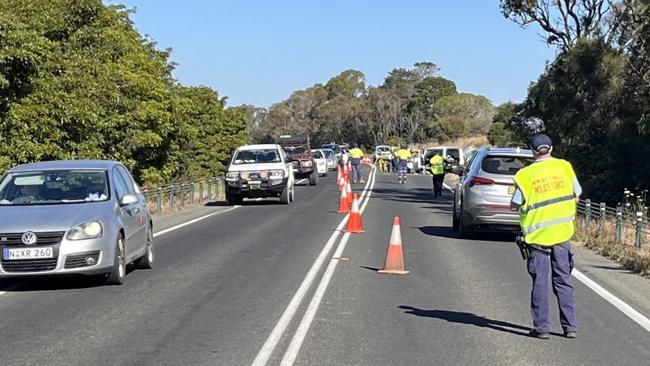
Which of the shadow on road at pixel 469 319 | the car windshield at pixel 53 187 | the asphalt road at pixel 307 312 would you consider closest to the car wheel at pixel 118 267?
the asphalt road at pixel 307 312

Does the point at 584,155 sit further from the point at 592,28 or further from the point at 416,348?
the point at 416,348

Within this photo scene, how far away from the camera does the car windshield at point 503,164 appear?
18203 millimetres

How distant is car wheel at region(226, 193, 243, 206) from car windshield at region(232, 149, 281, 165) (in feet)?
3.45

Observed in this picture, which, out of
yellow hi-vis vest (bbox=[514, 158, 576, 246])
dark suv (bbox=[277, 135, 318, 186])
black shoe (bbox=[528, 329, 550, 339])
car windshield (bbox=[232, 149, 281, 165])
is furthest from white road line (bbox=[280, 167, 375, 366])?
dark suv (bbox=[277, 135, 318, 186])

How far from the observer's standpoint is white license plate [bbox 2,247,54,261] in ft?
36.4

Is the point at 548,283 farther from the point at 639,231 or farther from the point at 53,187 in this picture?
the point at 639,231

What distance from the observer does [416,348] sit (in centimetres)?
829

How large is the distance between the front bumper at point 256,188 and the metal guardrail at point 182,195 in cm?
168

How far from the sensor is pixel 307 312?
10.1 metres

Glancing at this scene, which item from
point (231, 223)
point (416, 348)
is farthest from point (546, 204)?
point (231, 223)

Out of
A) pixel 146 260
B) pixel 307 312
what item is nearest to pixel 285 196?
pixel 146 260

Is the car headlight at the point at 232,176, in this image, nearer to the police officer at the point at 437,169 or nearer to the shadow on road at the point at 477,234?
the police officer at the point at 437,169

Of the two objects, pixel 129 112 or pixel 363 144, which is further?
pixel 363 144

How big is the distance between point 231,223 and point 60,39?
697 cm
